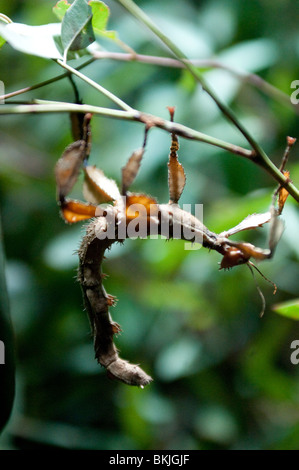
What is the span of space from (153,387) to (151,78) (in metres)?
1.18

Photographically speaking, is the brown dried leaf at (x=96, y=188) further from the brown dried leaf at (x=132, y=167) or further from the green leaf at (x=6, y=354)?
the green leaf at (x=6, y=354)

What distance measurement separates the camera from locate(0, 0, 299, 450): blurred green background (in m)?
1.69

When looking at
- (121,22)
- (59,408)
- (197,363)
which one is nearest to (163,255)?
(197,363)

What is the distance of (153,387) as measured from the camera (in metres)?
1.84

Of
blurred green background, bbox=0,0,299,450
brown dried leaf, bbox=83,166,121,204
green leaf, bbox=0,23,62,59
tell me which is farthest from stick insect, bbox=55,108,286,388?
blurred green background, bbox=0,0,299,450

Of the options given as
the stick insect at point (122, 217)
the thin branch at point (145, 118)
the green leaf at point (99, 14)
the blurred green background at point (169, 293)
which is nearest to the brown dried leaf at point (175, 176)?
the stick insect at point (122, 217)

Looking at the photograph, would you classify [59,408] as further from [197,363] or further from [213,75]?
[213,75]

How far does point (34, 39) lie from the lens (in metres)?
0.65

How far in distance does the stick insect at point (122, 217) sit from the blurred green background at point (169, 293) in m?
0.79

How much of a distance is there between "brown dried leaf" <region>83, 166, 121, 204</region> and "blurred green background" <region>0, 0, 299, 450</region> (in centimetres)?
87

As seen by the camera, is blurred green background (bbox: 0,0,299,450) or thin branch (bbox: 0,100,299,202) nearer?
thin branch (bbox: 0,100,299,202)

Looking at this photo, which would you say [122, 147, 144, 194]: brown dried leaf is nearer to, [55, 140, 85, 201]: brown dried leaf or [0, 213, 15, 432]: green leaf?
[55, 140, 85, 201]: brown dried leaf

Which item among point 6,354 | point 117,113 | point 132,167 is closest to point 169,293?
point 6,354

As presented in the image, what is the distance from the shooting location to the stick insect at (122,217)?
65 cm
